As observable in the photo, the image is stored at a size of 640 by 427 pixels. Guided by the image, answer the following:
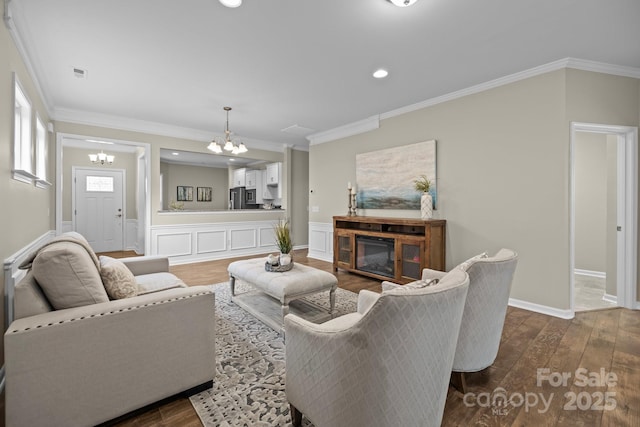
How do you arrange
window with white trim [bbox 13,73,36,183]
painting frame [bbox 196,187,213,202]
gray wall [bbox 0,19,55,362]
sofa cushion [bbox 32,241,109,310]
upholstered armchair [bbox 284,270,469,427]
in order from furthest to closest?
painting frame [bbox 196,187,213,202] → window with white trim [bbox 13,73,36,183] → gray wall [bbox 0,19,55,362] → sofa cushion [bbox 32,241,109,310] → upholstered armchair [bbox 284,270,469,427]

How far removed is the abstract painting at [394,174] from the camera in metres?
4.10

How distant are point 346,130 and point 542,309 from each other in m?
3.96

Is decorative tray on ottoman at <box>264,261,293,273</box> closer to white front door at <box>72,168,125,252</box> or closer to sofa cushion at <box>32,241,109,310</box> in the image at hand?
sofa cushion at <box>32,241,109,310</box>

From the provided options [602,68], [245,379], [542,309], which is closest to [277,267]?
[245,379]

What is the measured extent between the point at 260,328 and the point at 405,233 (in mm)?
2406

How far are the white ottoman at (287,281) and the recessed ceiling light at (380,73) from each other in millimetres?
2299

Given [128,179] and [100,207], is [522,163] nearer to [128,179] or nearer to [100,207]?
[128,179]

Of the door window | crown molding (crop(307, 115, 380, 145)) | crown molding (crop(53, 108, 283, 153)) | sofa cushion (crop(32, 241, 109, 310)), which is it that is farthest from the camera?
the door window

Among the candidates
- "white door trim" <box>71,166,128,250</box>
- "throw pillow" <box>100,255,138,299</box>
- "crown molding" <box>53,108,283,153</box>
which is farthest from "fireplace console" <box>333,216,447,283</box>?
"white door trim" <box>71,166,128,250</box>

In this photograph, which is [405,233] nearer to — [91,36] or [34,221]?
[91,36]

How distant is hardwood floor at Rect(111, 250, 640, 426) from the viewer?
1.58 metres

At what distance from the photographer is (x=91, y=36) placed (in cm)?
249

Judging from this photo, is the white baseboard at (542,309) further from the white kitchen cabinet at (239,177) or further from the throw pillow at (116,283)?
the white kitchen cabinet at (239,177)

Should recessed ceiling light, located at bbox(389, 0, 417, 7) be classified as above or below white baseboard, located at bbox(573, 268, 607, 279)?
above
